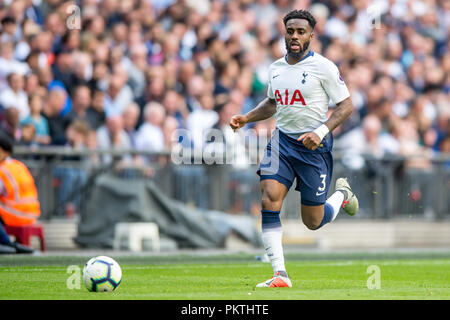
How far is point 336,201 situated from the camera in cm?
1047

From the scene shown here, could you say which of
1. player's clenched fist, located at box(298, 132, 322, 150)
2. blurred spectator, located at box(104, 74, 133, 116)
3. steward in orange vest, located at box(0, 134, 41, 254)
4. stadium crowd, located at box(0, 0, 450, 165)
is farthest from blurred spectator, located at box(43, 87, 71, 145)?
player's clenched fist, located at box(298, 132, 322, 150)

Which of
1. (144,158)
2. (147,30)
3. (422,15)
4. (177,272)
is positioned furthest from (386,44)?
(177,272)

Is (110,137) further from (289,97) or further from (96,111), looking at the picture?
(289,97)

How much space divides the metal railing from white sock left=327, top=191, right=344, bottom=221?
6.38 meters

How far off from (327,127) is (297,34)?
961 mm

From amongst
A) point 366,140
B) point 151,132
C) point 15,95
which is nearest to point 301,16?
point 15,95

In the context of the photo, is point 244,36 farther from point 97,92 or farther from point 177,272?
point 177,272

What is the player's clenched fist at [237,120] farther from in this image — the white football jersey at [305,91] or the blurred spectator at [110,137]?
the blurred spectator at [110,137]

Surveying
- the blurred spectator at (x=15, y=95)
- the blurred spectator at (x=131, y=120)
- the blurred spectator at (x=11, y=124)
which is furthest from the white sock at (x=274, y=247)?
the blurred spectator at (x=131, y=120)

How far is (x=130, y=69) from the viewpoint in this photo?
17.3 m

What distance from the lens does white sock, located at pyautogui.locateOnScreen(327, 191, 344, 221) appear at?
1024 centimetres

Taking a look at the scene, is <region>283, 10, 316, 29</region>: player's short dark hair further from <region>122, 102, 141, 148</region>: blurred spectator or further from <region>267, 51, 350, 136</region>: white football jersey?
<region>122, 102, 141, 148</region>: blurred spectator

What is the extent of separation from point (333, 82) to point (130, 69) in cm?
840

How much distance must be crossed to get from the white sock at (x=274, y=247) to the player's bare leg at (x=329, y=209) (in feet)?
2.29
